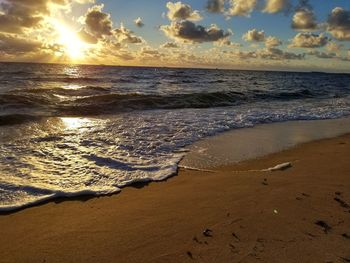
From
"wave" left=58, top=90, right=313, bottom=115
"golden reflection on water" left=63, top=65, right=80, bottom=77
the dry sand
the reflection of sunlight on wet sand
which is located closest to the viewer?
the dry sand

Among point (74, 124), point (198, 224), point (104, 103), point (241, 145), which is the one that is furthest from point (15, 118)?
point (198, 224)

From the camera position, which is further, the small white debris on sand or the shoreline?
the small white debris on sand

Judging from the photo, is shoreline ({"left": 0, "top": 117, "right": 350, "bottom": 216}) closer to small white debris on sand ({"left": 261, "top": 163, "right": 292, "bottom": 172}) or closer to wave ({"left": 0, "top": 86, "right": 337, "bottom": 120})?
small white debris on sand ({"left": 261, "top": 163, "right": 292, "bottom": 172})

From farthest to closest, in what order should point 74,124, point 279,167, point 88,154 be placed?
point 74,124 < point 88,154 < point 279,167

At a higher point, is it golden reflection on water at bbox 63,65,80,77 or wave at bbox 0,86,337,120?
golden reflection on water at bbox 63,65,80,77

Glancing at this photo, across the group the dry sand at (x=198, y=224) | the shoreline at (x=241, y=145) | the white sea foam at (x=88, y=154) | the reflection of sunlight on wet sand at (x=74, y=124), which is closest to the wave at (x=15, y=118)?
the white sea foam at (x=88, y=154)

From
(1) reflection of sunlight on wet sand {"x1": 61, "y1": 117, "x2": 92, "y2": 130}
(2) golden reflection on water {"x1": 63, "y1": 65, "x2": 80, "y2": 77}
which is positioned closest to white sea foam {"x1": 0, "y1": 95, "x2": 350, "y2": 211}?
(1) reflection of sunlight on wet sand {"x1": 61, "y1": 117, "x2": 92, "y2": 130}

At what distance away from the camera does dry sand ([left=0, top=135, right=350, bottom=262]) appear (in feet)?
11.3

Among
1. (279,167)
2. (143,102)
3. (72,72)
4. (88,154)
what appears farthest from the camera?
(72,72)

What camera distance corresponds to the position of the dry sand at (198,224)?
346 cm

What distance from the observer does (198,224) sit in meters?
4.08

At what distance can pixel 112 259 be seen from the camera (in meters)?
3.40

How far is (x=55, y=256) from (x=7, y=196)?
2.11m

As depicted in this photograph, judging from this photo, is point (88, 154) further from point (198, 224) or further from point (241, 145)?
point (198, 224)
